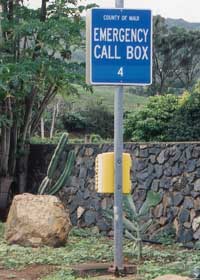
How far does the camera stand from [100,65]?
8086mm

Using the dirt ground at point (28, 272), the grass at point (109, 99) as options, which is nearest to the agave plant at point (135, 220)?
the dirt ground at point (28, 272)

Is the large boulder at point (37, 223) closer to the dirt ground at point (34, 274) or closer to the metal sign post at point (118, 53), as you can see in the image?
the dirt ground at point (34, 274)

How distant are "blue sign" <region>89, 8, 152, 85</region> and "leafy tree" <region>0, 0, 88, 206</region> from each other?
5415mm

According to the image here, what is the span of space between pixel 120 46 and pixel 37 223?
3.68 m

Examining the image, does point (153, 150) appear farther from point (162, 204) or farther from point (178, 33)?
point (178, 33)

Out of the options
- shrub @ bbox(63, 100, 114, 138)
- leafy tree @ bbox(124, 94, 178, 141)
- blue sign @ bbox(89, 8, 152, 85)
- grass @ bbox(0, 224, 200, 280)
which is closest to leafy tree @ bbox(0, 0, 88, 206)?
grass @ bbox(0, 224, 200, 280)

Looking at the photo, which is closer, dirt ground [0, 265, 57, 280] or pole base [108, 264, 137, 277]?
pole base [108, 264, 137, 277]

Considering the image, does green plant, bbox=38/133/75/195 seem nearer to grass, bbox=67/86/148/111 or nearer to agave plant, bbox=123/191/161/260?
agave plant, bbox=123/191/161/260

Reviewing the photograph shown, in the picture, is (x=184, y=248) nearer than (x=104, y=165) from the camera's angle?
No

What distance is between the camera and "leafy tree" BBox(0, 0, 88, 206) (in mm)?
14008

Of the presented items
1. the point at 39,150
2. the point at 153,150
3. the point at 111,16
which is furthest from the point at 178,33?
the point at 111,16

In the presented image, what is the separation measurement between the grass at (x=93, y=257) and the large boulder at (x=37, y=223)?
171mm

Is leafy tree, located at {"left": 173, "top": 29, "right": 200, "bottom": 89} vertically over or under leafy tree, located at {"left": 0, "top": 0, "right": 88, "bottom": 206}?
over

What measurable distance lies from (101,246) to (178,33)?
105 feet
